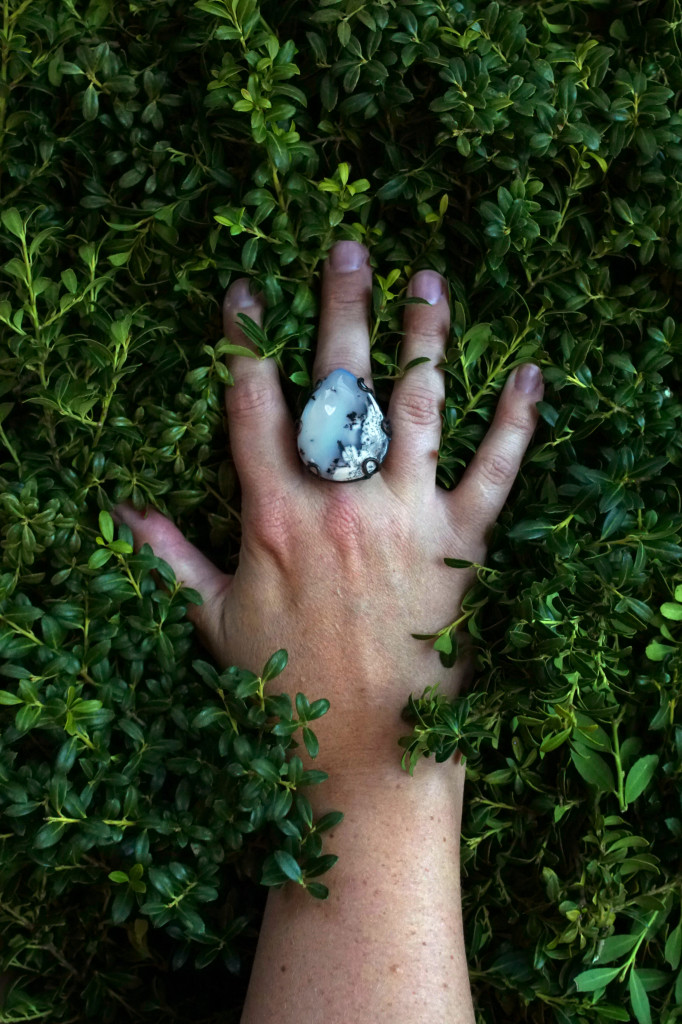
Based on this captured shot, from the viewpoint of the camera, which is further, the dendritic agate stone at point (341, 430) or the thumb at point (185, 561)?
the thumb at point (185, 561)

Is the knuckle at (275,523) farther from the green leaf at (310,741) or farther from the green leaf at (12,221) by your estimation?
the green leaf at (12,221)

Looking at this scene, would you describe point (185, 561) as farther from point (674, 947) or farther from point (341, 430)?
point (674, 947)

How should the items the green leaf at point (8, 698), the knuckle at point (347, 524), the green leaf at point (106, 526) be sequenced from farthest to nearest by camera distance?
the knuckle at point (347, 524) < the green leaf at point (106, 526) < the green leaf at point (8, 698)

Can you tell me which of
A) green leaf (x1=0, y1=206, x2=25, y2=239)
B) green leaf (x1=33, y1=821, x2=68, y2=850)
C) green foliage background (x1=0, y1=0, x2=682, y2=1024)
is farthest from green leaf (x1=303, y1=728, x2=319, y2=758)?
green leaf (x1=0, y1=206, x2=25, y2=239)

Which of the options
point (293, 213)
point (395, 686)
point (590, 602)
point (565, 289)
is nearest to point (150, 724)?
point (395, 686)

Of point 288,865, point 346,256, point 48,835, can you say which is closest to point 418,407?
point 346,256

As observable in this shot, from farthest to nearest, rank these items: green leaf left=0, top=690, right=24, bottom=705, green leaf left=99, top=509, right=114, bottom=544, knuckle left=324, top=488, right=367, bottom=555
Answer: knuckle left=324, top=488, right=367, bottom=555, green leaf left=99, top=509, right=114, bottom=544, green leaf left=0, top=690, right=24, bottom=705

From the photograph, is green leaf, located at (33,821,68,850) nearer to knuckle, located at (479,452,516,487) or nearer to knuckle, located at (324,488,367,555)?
knuckle, located at (324,488,367,555)

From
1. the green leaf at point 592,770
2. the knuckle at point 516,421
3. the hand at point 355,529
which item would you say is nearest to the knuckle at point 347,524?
the hand at point 355,529
